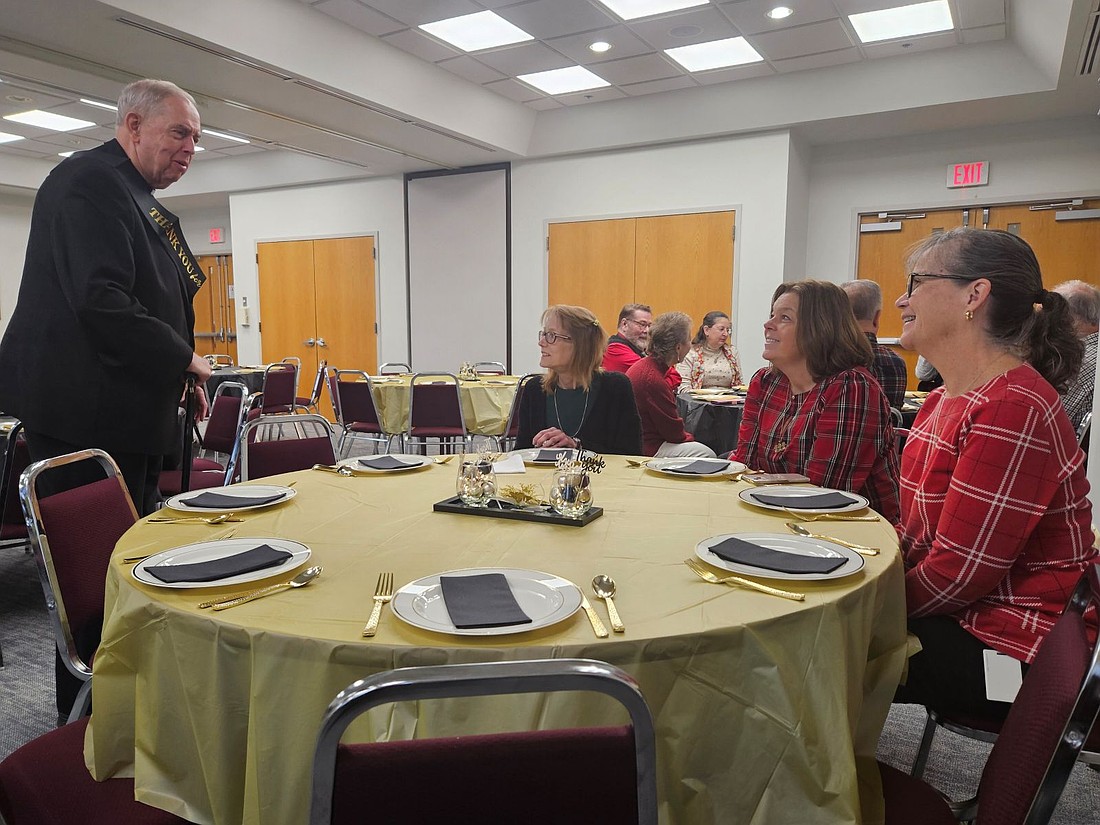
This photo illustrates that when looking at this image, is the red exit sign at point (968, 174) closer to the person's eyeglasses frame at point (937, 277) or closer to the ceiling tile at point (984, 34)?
the ceiling tile at point (984, 34)

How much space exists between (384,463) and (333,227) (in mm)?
8037

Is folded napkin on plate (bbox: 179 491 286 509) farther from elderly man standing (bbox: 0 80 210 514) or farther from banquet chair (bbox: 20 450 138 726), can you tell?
elderly man standing (bbox: 0 80 210 514)

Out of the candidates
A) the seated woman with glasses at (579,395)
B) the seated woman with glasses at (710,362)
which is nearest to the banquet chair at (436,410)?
the seated woman with glasses at (710,362)

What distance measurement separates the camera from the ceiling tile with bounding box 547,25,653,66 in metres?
5.61

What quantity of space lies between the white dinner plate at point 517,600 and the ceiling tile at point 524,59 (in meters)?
5.58

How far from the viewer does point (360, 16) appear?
216 inches

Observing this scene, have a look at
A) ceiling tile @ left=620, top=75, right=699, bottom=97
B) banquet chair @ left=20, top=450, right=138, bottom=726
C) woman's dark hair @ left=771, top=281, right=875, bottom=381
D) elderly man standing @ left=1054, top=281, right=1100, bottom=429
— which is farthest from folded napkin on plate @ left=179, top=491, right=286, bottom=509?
ceiling tile @ left=620, top=75, right=699, bottom=97

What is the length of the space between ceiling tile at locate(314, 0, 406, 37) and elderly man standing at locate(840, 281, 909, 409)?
3.90 metres

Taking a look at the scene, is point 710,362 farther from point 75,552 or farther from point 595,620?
point 595,620

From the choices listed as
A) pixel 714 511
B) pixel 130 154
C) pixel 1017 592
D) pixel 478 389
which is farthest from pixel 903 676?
pixel 478 389

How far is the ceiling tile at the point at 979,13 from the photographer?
5105mm

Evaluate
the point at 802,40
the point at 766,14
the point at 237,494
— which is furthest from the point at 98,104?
the point at 237,494

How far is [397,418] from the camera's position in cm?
570

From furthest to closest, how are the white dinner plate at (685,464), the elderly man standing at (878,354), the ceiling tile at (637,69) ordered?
the ceiling tile at (637,69), the elderly man standing at (878,354), the white dinner plate at (685,464)
